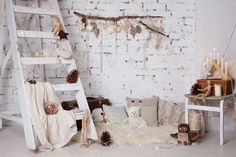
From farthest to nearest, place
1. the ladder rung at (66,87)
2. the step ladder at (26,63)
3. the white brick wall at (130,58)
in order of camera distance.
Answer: the white brick wall at (130,58) < the ladder rung at (66,87) < the step ladder at (26,63)

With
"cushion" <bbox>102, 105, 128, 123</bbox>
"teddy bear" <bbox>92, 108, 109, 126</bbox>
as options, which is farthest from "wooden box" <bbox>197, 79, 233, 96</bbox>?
"teddy bear" <bbox>92, 108, 109, 126</bbox>

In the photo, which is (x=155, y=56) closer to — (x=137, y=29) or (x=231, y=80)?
(x=137, y=29)

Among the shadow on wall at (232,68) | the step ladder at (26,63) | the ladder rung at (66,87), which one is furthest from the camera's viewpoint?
the shadow on wall at (232,68)

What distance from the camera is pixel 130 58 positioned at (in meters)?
4.22

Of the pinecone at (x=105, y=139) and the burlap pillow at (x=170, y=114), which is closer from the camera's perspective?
the pinecone at (x=105, y=139)

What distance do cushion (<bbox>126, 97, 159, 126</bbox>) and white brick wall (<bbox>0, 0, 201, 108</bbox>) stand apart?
18cm

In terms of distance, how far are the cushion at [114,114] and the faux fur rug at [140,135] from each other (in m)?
0.10

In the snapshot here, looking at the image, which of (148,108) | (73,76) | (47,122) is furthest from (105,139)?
(148,108)

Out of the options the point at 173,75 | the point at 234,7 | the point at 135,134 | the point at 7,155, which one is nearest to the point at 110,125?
the point at 135,134

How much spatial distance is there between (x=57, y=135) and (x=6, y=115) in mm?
898

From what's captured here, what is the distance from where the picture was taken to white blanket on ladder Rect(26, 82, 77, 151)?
10.1 feet

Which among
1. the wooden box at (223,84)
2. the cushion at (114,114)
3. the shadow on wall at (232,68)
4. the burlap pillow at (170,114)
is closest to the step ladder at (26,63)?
the cushion at (114,114)

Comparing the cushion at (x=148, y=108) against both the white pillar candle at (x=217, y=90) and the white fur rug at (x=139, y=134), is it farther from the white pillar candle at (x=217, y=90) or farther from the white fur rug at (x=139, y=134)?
the white pillar candle at (x=217, y=90)

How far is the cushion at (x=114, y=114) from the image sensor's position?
3975 mm
